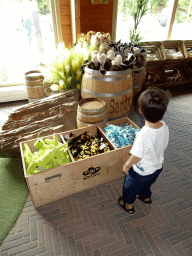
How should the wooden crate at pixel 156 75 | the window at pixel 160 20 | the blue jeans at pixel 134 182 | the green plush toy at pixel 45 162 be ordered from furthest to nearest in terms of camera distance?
1. the window at pixel 160 20
2. the wooden crate at pixel 156 75
3. the green plush toy at pixel 45 162
4. the blue jeans at pixel 134 182

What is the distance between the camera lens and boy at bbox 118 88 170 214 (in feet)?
4.73

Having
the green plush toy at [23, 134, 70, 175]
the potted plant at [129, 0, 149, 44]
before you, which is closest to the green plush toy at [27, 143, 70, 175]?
the green plush toy at [23, 134, 70, 175]

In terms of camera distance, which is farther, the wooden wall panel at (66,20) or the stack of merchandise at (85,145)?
the wooden wall panel at (66,20)

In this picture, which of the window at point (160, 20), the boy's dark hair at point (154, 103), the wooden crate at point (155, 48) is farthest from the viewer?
the wooden crate at point (155, 48)

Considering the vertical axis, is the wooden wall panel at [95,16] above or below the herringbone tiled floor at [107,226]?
above

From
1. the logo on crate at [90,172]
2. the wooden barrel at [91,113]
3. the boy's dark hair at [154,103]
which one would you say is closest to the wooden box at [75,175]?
the logo on crate at [90,172]

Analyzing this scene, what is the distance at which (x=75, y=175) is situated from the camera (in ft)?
7.27

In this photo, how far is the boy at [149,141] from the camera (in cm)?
144

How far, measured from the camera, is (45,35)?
4.82 m

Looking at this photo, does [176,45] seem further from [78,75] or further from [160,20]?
[78,75]

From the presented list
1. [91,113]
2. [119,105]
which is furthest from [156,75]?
[91,113]

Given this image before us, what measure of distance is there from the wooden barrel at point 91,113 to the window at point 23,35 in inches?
92.7

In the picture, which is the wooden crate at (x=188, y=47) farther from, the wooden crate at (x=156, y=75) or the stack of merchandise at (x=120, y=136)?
the stack of merchandise at (x=120, y=136)

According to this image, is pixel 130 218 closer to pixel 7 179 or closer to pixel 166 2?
pixel 7 179
